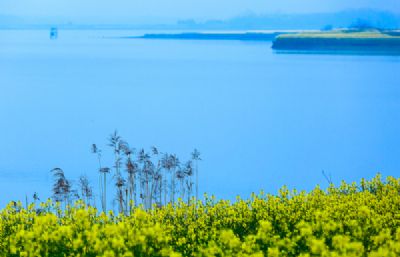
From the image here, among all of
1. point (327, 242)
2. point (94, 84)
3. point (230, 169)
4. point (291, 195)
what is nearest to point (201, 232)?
point (327, 242)

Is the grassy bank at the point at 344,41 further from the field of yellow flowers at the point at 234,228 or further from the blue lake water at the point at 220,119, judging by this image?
the field of yellow flowers at the point at 234,228

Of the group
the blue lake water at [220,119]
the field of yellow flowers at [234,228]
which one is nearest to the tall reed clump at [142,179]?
the field of yellow flowers at [234,228]

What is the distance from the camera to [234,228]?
211 inches

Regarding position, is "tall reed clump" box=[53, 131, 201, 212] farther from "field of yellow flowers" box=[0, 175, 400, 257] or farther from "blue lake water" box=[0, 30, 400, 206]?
"blue lake water" box=[0, 30, 400, 206]

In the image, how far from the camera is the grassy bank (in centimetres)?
4009

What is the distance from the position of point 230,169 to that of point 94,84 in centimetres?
1500

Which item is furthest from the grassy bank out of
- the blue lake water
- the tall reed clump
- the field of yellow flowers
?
the field of yellow flowers

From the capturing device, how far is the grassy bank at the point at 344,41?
4009 centimetres

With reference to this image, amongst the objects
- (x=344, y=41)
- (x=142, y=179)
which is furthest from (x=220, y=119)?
(x=344, y=41)

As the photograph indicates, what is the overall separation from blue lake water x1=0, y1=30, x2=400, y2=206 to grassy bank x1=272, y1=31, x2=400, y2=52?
487cm

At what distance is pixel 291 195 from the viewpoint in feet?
19.4

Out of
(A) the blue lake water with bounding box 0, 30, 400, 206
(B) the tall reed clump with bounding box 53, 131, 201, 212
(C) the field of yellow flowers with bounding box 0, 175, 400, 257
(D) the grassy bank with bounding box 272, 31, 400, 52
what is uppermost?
(D) the grassy bank with bounding box 272, 31, 400, 52

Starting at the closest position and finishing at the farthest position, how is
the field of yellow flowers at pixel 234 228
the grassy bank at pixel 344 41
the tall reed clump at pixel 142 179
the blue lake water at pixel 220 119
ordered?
1. the field of yellow flowers at pixel 234 228
2. the tall reed clump at pixel 142 179
3. the blue lake water at pixel 220 119
4. the grassy bank at pixel 344 41

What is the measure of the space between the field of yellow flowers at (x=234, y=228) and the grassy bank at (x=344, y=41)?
34.5 m
